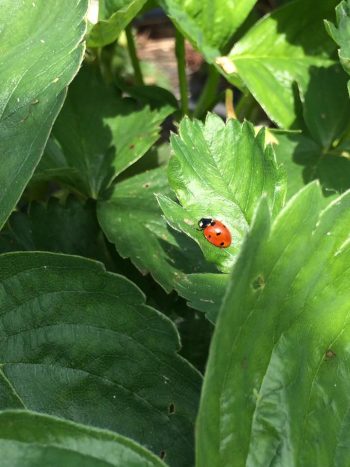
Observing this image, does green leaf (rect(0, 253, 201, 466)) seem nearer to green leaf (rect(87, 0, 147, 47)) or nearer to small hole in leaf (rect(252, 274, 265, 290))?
small hole in leaf (rect(252, 274, 265, 290))

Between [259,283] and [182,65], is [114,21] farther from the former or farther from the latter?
[259,283]

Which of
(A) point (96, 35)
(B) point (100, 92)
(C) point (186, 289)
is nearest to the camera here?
(C) point (186, 289)

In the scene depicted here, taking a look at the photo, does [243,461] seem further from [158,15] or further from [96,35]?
[158,15]

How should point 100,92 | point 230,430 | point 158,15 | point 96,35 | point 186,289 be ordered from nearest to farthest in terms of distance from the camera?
1. point 230,430
2. point 186,289
3. point 96,35
4. point 100,92
5. point 158,15

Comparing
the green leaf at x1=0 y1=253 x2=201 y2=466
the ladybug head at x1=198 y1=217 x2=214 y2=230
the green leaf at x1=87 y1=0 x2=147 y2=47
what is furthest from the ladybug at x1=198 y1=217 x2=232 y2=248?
the green leaf at x1=87 y1=0 x2=147 y2=47

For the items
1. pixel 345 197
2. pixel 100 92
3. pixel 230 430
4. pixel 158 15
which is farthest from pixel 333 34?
pixel 158 15

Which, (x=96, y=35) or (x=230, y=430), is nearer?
(x=230, y=430)
